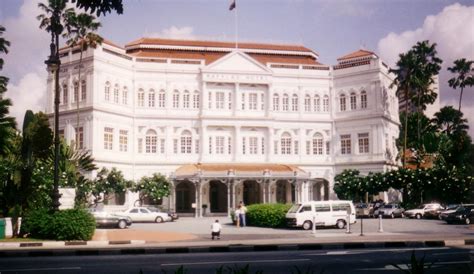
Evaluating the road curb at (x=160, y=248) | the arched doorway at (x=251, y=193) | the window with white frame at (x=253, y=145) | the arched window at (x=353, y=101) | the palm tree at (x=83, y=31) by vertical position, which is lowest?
the road curb at (x=160, y=248)

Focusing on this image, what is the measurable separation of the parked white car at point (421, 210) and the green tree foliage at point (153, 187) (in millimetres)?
19648

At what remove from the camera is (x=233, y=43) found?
5753 cm

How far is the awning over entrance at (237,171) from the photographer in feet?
157

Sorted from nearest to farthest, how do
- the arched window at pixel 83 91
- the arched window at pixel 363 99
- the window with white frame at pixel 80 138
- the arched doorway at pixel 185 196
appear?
1. the window with white frame at pixel 80 138
2. the arched window at pixel 83 91
3. the arched doorway at pixel 185 196
4. the arched window at pixel 363 99

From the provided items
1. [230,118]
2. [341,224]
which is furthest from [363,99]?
[341,224]

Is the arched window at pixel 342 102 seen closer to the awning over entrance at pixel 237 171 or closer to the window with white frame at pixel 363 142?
the window with white frame at pixel 363 142

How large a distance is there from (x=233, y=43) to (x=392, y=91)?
17.0 meters

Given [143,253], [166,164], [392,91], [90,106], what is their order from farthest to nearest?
1. [392,91]
2. [166,164]
3. [90,106]
4. [143,253]

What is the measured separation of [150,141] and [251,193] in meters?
11.0

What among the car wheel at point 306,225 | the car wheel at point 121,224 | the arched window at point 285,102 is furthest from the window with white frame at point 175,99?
the car wheel at point 306,225

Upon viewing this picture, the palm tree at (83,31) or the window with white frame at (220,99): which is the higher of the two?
the palm tree at (83,31)

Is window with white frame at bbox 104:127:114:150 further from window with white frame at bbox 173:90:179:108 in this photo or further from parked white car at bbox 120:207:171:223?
parked white car at bbox 120:207:171:223

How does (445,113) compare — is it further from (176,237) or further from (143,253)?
(143,253)

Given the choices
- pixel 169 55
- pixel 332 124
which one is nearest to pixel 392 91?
pixel 332 124
